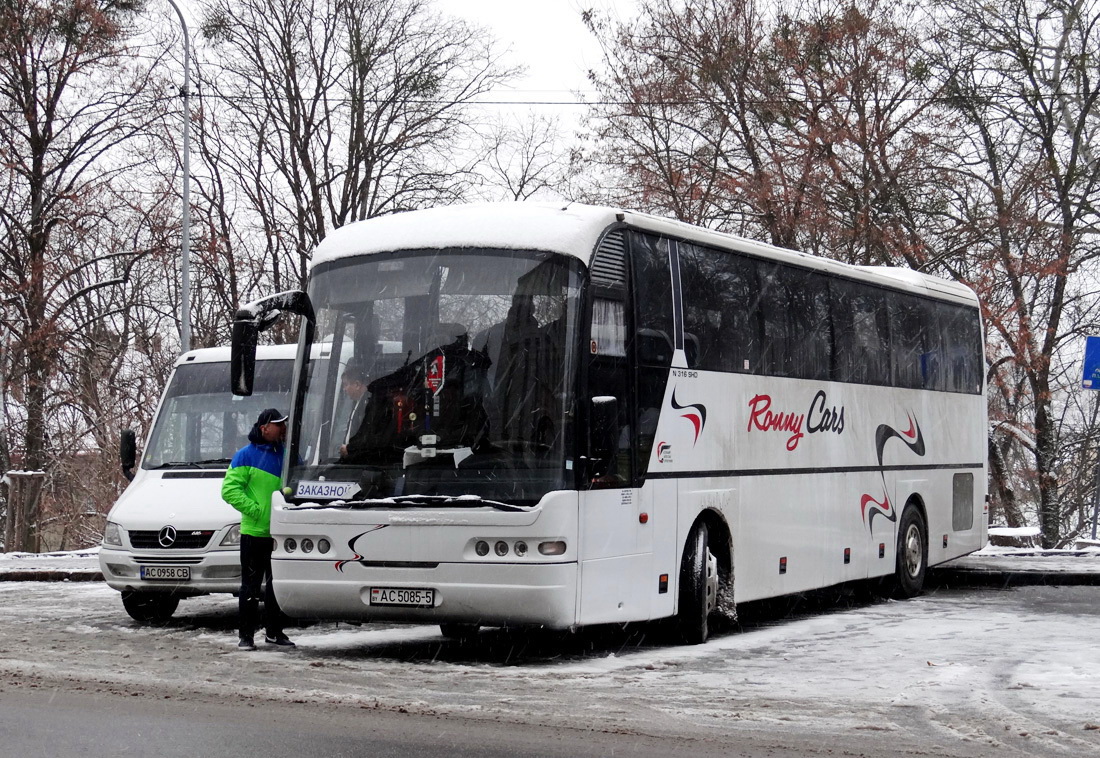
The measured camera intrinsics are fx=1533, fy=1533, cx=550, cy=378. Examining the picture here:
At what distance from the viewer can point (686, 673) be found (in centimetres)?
1054

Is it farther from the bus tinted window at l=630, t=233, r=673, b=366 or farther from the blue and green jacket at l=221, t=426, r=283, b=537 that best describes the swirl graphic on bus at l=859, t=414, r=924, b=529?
the blue and green jacket at l=221, t=426, r=283, b=537

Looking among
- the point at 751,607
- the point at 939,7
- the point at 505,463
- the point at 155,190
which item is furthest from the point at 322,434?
the point at 155,190

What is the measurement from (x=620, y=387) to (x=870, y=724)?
148 inches

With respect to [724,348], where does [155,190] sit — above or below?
above

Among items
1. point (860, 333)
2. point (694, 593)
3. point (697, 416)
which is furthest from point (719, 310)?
point (860, 333)

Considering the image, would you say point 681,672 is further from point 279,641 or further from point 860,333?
point 860,333

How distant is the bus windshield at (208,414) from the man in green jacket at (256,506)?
2.75 metres

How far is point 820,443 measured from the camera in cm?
1506

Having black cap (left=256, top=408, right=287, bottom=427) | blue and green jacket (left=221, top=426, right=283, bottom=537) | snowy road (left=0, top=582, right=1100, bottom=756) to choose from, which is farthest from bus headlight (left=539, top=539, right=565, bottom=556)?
black cap (left=256, top=408, right=287, bottom=427)

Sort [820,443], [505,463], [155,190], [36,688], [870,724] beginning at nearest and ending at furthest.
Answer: [870,724] → [36,688] → [505,463] → [820,443] → [155,190]

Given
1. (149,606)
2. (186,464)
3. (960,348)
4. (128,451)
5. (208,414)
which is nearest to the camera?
(149,606)

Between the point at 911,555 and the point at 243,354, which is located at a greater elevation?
the point at 243,354

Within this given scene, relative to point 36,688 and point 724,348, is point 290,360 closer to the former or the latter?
point 724,348

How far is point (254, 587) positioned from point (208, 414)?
3.58m
